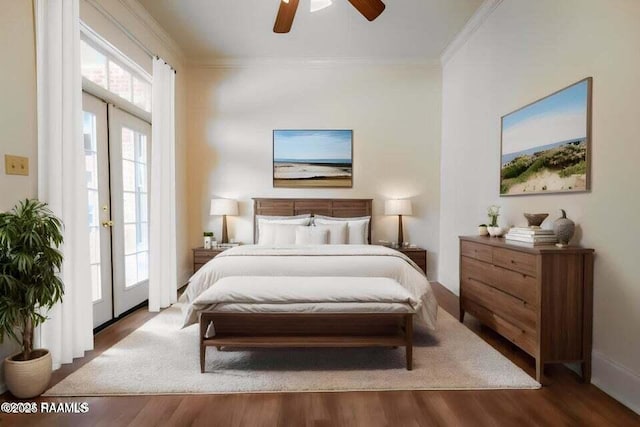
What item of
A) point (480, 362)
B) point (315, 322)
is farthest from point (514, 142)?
point (315, 322)

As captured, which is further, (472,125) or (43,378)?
(472,125)

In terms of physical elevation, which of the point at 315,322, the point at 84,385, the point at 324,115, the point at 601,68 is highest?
the point at 324,115

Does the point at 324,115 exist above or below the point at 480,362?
above

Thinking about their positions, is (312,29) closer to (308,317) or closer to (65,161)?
(65,161)

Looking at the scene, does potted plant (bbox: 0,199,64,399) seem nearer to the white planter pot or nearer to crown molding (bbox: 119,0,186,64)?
the white planter pot

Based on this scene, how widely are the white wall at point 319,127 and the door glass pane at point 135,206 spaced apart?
0.96m

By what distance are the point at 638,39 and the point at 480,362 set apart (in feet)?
7.53

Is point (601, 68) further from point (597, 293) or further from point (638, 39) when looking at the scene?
point (597, 293)

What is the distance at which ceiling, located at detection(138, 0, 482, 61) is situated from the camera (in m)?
3.48

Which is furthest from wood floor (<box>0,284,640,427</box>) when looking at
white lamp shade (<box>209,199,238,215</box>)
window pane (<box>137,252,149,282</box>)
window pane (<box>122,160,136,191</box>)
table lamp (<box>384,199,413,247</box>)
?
white lamp shade (<box>209,199,238,215</box>)

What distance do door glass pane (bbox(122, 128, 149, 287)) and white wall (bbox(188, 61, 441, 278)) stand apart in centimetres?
96

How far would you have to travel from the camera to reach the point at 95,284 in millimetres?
3100

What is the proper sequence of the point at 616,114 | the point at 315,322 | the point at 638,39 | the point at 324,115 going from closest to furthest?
the point at 638,39 < the point at 616,114 < the point at 315,322 < the point at 324,115

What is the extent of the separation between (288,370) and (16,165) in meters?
2.27
